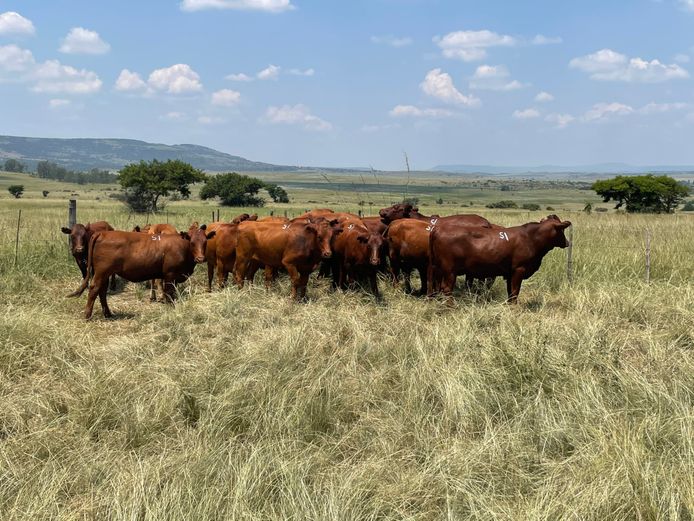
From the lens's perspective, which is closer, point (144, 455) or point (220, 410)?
point (144, 455)

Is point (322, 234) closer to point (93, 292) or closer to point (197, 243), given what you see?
point (197, 243)

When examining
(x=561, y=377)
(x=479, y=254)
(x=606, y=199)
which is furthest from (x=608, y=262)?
(x=606, y=199)

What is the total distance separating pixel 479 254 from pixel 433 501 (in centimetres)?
544

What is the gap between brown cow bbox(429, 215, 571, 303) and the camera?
850 centimetres

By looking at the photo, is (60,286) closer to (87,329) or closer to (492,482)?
(87,329)

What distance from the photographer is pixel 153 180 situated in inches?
1709

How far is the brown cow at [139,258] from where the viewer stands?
817 cm

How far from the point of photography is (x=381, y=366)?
5832 mm

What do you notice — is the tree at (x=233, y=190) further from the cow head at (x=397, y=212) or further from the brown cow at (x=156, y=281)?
the brown cow at (x=156, y=281)

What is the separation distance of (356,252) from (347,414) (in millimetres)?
5145

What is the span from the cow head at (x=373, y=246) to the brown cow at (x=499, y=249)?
105 cm

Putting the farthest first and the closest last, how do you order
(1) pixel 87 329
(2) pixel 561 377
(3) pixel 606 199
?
(3) pixel 606 199
(1) pixel 87 329
(2) pixel 561 377

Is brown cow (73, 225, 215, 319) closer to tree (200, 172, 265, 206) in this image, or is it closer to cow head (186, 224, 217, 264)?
cow head (186, 224, 217, 264)

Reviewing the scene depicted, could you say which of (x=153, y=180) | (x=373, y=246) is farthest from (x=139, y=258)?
(x=153, y=180)
